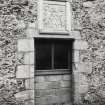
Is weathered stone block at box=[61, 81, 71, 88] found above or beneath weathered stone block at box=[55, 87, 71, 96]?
above

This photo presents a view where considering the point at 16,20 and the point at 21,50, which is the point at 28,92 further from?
the point at 16,20

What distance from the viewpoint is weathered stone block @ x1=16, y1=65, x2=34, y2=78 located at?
4.71m

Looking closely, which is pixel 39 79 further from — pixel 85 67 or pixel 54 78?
pixel 85 67

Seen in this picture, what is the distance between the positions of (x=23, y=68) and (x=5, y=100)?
2.60 feet

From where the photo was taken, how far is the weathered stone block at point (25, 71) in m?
4.71

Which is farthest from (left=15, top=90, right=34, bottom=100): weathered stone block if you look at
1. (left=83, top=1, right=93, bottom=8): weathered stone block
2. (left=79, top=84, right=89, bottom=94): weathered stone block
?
(left=83, top=1, right=93, bottom=8): weathered stone block

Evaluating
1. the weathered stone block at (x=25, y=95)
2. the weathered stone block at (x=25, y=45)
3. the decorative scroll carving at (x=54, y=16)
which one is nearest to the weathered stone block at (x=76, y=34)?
the decorative scroll carving at (x=54, y=16)

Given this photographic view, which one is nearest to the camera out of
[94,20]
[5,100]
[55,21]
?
[5,100]

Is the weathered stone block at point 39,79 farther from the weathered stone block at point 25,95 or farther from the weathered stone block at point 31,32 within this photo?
the weathered stone block at point 31,32

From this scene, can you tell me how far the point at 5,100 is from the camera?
4605mm

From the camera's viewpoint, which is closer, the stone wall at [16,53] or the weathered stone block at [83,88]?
the stone wall at [16,53]

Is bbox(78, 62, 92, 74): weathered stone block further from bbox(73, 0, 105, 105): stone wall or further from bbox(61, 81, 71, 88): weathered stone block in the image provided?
bbox(61, 81, 71, 88): weathered stone block

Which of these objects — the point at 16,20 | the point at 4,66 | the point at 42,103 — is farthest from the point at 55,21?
the point at 42,103

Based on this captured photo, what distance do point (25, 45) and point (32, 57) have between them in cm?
32
